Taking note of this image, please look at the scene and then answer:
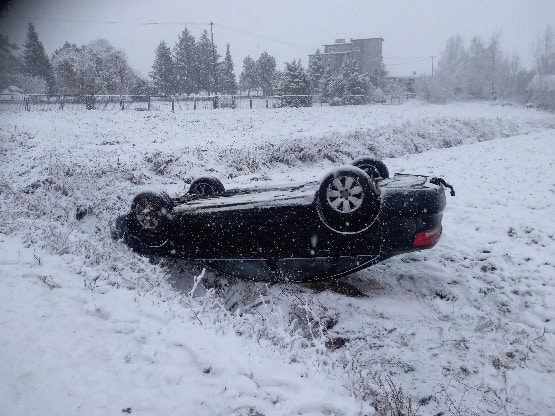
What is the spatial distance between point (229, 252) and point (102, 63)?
5682 centimetres

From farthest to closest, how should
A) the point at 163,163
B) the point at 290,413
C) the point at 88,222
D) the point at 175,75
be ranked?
1. the point at 175,75
2. the point at 163,163
3. the point at 88,222
4. the point at 290,413

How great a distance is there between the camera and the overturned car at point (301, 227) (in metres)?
4.07

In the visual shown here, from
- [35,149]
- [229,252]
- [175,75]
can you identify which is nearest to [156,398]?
[229,252]

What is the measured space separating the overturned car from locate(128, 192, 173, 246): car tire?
1 centimetres

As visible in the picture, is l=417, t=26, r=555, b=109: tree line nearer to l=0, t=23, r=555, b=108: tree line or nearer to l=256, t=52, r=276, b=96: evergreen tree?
l=0, t=23, r=555, b=108: tree line

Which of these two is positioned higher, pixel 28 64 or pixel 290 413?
pixel 28 64

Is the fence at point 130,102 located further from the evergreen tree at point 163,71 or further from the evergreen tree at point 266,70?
the evergreen tree at point 266,70

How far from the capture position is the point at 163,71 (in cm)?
5344

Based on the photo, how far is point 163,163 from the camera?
9961 millimetres

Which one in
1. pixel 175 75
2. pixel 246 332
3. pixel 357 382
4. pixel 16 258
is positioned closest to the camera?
pixel 357 382

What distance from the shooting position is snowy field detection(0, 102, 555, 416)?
2.73 meters

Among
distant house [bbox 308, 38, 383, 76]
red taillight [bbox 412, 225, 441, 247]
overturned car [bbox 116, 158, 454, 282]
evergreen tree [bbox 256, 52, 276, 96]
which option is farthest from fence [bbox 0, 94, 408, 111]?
distant house [bbox 308, 38, 383, 76]

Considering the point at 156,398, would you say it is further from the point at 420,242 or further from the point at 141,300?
the point at 420,242

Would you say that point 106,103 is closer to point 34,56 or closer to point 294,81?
point 294,81
